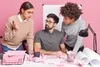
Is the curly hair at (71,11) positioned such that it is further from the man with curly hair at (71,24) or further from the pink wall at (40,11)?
the pink wall at (40,11)

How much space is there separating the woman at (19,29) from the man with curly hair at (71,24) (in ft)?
1.41

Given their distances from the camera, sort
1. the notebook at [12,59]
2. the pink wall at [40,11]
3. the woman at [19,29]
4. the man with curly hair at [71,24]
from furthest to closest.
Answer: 1. the pink wall at [40,11]
2. the man with curly hair at [71,24]
3. the woman at [19,29]
4. the notebook at [12,59]

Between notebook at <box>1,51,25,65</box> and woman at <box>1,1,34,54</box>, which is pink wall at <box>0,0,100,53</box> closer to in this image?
woman at <box>1,1,34,54</box>

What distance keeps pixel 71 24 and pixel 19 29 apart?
668mm

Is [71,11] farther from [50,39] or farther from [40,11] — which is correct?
[40,11]

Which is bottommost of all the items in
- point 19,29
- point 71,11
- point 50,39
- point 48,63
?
point 48,63

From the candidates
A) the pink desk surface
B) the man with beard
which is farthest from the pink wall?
the pink desk surface

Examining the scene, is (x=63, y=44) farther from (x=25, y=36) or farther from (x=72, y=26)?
(x=25, y=36)

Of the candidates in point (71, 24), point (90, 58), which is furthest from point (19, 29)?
point (90, 58)

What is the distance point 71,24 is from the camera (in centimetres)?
269

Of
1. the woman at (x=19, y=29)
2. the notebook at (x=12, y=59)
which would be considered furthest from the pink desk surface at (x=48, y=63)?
the woman at (x=19, y=29)

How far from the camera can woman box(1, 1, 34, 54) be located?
2.46 metres

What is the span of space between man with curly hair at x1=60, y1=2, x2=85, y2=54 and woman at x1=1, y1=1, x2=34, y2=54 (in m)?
0.43

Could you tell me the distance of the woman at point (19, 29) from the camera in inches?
97.0
